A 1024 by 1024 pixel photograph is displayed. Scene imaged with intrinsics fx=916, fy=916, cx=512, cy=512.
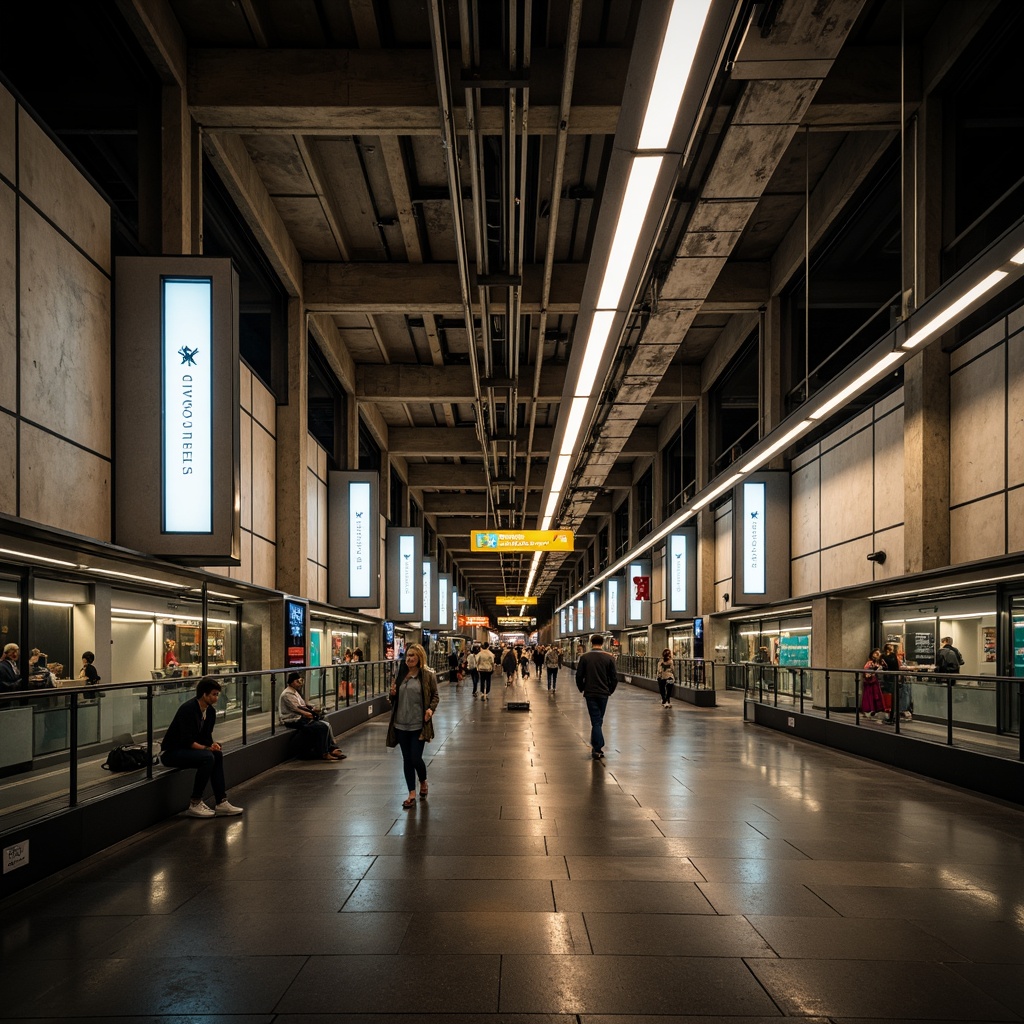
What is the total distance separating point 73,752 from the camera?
635cm

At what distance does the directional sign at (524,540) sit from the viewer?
25578 mm

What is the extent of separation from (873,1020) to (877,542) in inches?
485

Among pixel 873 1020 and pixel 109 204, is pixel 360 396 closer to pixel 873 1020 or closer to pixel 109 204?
pixel 109 204

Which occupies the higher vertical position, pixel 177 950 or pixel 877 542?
pixel 877 542

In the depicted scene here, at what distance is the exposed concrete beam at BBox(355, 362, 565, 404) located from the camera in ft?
72.1

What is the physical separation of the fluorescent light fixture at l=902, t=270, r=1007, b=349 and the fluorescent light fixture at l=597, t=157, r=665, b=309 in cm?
251

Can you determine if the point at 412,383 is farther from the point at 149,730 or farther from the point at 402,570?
the point at 149,730

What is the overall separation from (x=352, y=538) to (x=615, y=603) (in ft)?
79.6

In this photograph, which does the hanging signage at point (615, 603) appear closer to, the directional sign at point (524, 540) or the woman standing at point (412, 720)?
the directional sign at point (524, 540)

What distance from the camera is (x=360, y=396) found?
874 inches

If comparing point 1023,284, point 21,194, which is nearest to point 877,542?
point 1023,284

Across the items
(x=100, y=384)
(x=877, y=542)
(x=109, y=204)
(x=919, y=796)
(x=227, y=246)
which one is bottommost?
(x=919, y=796)

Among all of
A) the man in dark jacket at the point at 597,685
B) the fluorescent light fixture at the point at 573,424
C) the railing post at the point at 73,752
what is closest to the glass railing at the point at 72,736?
the railing post at the point at 73,752

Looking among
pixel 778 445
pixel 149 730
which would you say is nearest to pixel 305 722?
pixel 149 730
